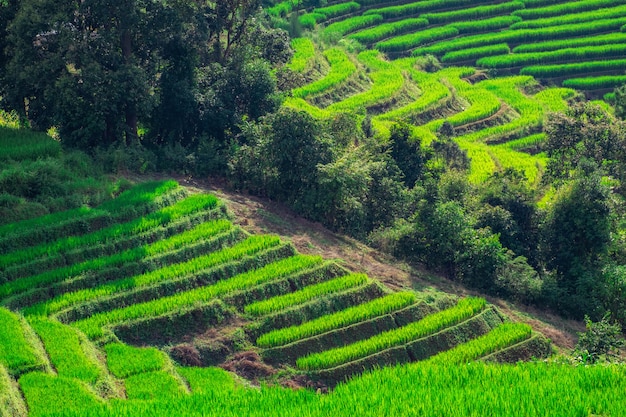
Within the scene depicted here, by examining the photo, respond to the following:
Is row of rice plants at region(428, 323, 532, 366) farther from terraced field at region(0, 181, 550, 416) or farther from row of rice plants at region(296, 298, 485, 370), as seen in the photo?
row of rice plants at region(296, 298, 485, 370)

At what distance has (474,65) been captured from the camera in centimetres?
7331

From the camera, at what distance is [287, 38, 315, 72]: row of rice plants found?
60188 mm

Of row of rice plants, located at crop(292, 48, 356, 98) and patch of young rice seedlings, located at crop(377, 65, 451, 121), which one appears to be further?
patch of young rice seedlings, located at crop(377, 65, 451, 121)

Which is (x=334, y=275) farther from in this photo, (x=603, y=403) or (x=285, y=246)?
(x=603, y=403)

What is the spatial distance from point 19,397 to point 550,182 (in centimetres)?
2968

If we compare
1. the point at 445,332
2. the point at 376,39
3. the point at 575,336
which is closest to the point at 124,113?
the point at 445,332

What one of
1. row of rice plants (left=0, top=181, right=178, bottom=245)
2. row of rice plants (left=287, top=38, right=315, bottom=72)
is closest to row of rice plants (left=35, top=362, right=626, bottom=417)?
row of rice plants (left=0, top=181, right=178, bottom=245)

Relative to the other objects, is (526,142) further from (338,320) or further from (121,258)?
(121,258)

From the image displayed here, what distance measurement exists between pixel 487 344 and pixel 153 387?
10.0 meters

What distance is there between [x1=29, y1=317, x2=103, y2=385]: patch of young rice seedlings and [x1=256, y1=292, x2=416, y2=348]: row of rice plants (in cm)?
496

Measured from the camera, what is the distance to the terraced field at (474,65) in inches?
2352

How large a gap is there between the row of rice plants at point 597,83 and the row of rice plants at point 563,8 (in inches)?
445

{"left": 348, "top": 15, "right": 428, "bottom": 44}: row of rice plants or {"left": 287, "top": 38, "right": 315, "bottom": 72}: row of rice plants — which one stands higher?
{"left": 348, "top": 15, "right": 428, "bottom": 44}: row of rice plants

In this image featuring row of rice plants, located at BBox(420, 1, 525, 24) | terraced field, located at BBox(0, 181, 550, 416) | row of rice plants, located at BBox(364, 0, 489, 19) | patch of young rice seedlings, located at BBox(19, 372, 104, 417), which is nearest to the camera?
patch of young rice seedlings, located at BBox(19, 372, 104, 417)
